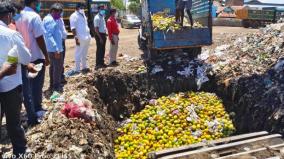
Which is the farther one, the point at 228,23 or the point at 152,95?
the point at 228,23

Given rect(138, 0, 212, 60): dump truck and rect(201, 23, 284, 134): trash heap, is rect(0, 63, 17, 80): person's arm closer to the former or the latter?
rect(201, 23, 284, 134): trash heap

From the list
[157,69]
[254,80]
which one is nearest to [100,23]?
[157,69]

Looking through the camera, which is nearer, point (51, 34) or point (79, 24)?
point (51, 34)

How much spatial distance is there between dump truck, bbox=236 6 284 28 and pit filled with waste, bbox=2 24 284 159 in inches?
656

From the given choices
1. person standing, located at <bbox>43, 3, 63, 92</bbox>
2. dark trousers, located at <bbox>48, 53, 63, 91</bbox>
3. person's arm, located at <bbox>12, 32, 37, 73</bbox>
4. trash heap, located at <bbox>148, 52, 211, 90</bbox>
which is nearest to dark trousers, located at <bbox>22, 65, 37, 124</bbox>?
person's arm, located at <bbox>12, 32, 37, 73</bbox>

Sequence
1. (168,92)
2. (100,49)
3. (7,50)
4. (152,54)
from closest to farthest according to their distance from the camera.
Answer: (7,50)
(168,92)
(100,49)
(152,54)

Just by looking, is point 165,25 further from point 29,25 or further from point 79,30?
point 29,25

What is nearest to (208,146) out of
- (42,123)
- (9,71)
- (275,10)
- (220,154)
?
(220,154)

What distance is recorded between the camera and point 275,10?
2606 centimetres

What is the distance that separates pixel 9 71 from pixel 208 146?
3112 mm

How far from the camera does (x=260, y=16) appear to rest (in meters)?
26.2

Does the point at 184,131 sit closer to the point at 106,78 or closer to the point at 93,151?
the point at 106,78

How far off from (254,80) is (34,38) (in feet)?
15.0

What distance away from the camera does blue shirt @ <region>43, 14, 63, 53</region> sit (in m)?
6.74
